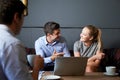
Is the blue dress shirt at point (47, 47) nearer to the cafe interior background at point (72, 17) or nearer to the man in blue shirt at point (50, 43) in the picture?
the man in blue shirt at point (50, 43)

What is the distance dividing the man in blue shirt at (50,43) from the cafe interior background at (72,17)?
1.97ft

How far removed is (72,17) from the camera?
4367 mm

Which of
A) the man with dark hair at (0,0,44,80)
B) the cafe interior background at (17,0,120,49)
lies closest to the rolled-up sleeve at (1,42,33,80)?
the man with dark hair at (0,0,44,80)

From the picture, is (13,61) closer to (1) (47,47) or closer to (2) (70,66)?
(2) (70,66)

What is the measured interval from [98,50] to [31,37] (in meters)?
1.16

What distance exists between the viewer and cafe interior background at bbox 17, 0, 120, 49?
4332 mm

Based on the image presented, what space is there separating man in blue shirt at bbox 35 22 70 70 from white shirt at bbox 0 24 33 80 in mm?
2283

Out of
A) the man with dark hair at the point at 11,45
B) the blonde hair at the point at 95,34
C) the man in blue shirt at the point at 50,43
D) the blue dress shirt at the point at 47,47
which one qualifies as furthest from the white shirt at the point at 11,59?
the blonde hair at the point at 95,34

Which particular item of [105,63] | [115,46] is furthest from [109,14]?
[105,63]

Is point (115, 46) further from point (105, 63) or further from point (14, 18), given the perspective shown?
point (14, 18)

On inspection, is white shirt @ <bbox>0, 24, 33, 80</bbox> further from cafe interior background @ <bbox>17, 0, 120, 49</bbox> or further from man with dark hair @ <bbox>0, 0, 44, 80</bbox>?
cafe interior background @ <bbox>17, 0, 120, 49</bbox>

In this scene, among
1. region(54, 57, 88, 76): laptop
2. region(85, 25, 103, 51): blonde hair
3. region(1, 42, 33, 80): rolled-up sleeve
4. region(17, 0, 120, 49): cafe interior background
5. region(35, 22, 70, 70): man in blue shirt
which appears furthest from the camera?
region(17, 0, 120, 49): cafe interior background

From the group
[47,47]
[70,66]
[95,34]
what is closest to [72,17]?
[95,34]

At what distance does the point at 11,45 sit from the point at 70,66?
1210 mm
